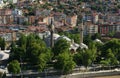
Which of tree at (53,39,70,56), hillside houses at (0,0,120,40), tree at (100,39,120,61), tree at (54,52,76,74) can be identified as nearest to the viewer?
tree at (54,52,76,74)

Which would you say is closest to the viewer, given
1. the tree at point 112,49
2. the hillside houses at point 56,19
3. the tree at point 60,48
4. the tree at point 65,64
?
the tree at point 65,64

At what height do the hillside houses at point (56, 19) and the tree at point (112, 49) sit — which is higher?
the tree at point (112, 49)

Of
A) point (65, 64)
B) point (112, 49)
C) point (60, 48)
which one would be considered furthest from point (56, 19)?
point (65, 64)

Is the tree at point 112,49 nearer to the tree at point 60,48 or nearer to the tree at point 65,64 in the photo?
the tree at point 60,48

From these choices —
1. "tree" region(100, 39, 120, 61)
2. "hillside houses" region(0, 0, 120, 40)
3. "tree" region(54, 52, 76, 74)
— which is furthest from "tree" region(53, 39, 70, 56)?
"hillside houses" region(0, 0, 120, 40)

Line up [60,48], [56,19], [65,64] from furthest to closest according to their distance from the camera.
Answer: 1. [56,19]
2. [60,48]
3. [65,64]

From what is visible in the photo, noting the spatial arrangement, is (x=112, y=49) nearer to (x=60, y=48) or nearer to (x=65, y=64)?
(x=60, y=48)

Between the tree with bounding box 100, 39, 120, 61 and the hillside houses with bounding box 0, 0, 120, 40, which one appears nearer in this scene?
the tree with bounding box 100, 39, 120, 61

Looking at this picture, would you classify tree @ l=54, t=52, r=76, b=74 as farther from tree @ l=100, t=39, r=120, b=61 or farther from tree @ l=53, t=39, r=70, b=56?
tree @ l=100, t=39, r=120, b=61

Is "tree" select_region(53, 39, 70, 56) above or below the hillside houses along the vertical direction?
above

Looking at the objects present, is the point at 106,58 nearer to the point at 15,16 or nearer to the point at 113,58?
the point at 113,58

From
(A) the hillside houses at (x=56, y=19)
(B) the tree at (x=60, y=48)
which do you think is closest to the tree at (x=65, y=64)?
(B) the tree at (x=60, y=48)

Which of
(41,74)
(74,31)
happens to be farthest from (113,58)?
(74,31)
